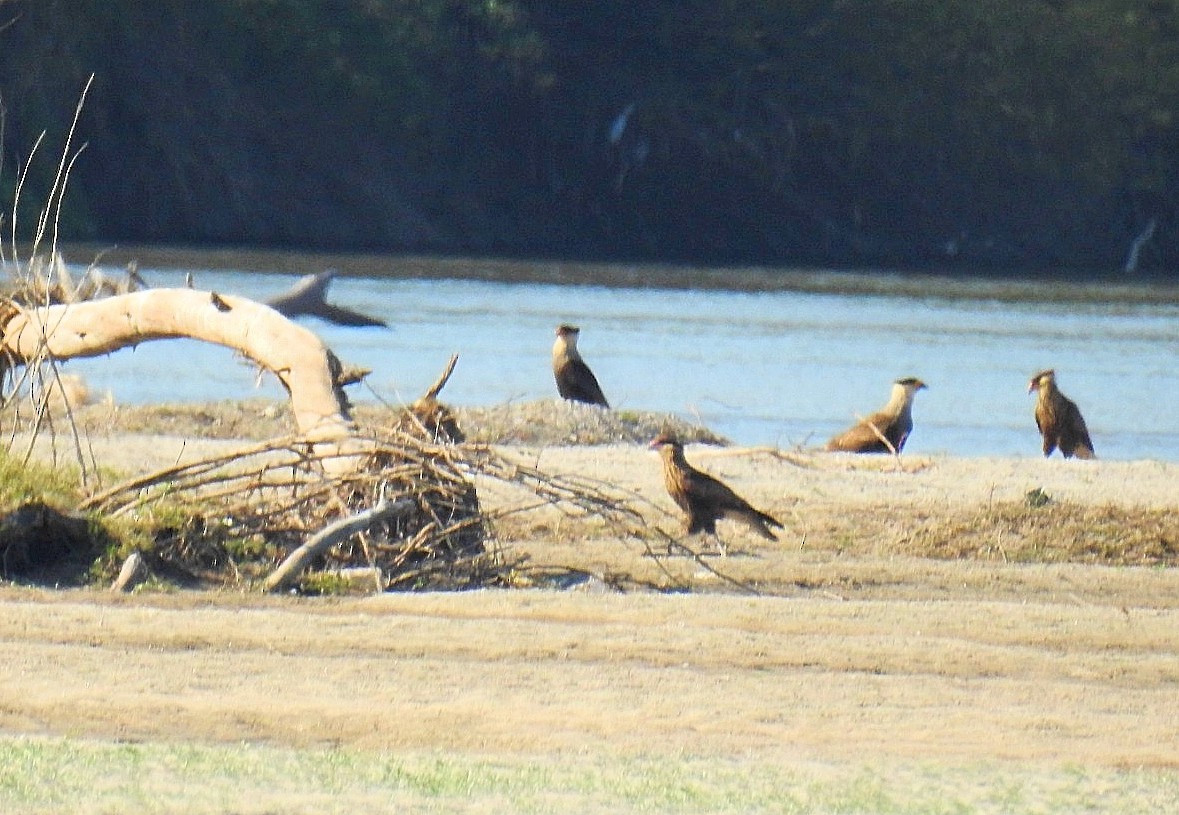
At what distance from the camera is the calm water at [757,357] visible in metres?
19.9

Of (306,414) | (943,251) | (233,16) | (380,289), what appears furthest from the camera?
(943,251)

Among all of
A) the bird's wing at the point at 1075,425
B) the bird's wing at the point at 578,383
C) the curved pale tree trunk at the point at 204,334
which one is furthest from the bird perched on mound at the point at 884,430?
the curved pale tree trunk at the point at 204,334

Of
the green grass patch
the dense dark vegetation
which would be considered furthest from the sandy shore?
the dense dark vegetation

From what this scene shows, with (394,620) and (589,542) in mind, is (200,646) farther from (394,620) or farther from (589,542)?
(589,542)

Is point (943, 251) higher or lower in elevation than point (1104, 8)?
lower

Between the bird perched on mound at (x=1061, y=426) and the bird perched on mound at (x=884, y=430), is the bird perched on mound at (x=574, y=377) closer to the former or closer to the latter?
the bird perched on mound at (x=884, y=430)

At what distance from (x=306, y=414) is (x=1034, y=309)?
28114 mm

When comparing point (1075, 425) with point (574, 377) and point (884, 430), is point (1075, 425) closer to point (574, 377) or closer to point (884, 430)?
point (884, 430)

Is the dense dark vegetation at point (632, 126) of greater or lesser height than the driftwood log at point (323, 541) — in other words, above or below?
above

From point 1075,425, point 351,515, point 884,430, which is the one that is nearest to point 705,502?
point 351,515

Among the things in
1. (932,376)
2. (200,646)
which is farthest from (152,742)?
(932,376)

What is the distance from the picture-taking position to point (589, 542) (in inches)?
391

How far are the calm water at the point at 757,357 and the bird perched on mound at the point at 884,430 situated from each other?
3.51 feet

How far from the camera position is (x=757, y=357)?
25.5 metres
